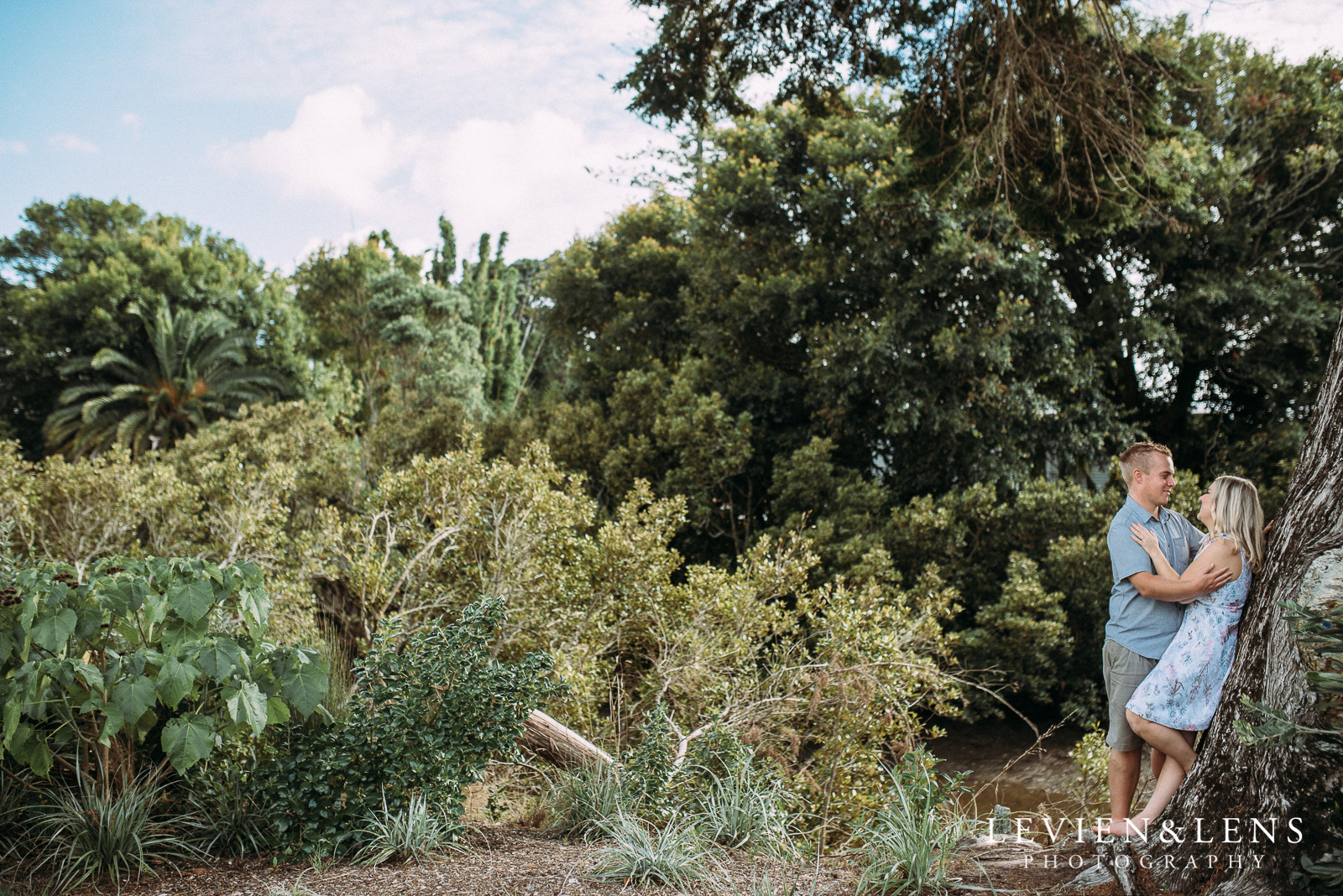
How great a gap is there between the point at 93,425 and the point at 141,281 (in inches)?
222

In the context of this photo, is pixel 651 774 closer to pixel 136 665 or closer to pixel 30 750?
pixel 136 665

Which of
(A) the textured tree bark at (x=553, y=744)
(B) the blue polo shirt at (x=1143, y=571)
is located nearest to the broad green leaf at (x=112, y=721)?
(A) the textured tree bark at (x=553, y=744)

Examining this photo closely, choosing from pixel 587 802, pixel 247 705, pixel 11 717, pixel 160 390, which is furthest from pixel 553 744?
pixel 160 390

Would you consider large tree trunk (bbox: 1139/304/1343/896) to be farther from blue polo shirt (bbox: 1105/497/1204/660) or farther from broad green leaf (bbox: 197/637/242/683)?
broad green leaf (bbox: 197/637/242/683)

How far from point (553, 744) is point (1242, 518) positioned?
362cm

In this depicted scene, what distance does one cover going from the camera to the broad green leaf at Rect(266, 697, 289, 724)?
10.9ft

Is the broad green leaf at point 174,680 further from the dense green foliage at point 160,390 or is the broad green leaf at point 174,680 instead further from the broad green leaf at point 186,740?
the dense green foliage at point 160,390

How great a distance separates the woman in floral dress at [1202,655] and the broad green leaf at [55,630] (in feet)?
13.2

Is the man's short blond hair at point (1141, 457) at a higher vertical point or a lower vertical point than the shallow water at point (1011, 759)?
higher

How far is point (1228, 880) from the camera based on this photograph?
240cm

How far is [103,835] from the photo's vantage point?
3.24 m

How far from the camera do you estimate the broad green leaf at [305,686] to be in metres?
3.34

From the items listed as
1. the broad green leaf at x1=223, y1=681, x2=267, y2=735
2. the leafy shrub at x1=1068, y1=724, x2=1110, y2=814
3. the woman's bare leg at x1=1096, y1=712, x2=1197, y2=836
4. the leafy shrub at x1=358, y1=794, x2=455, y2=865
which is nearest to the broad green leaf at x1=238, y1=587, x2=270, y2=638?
the broad green leaf at x1=223, y1=681, x2=267, y2=735

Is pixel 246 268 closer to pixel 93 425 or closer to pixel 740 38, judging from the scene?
pixel 93 425
